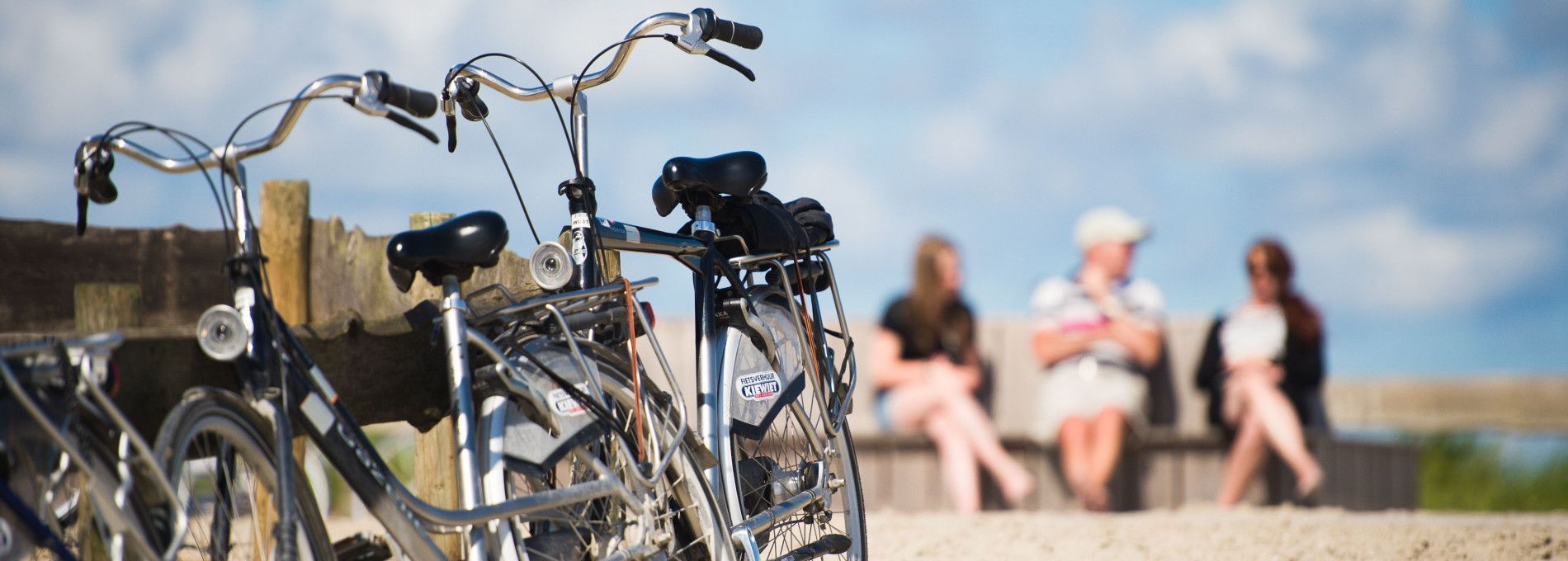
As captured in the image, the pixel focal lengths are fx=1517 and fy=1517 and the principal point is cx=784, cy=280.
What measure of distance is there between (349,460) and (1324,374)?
277 inches

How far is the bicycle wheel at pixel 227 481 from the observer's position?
237 cm

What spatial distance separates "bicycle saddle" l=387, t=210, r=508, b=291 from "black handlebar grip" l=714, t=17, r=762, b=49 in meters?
0.88

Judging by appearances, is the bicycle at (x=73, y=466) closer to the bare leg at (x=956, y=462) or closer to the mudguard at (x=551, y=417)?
the mudguard at (x=551, y=417)

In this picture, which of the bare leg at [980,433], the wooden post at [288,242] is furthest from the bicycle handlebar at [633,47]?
the bare leg at [980,433]

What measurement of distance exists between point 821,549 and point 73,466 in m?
1.99

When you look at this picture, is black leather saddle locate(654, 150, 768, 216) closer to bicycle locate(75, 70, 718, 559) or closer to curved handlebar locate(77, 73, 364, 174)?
bicycle locate(75, 70, 718, 559)

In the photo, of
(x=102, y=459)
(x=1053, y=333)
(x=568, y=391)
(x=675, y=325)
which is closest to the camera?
(x=102, y=459)

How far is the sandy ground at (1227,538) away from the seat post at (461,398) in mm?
2736

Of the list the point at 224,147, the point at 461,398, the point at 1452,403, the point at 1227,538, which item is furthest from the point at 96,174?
the point at 1452,403

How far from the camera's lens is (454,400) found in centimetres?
288

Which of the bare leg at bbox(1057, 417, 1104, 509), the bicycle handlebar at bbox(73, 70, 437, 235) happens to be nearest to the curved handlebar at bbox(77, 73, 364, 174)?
the bicycle handlebar at bbox(73, 70, 437, 235)

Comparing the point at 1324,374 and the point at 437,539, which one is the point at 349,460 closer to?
the point at 437,539

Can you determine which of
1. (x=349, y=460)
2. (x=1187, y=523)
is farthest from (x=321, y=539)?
(x=1187, y=523)

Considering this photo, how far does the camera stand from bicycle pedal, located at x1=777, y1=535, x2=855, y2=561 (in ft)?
12.1
